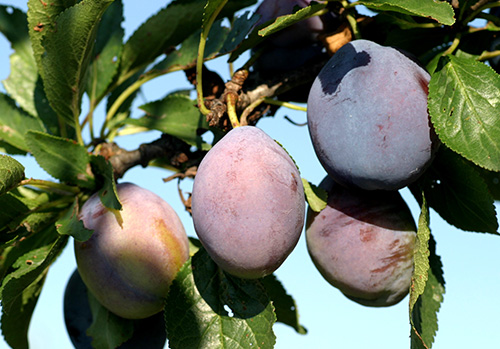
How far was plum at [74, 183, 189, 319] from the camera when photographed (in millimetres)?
1049

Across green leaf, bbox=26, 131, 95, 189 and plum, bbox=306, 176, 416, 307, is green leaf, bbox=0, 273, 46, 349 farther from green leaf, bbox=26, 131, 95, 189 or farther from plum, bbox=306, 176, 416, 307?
plum, bbox=306, 176, 416, 307

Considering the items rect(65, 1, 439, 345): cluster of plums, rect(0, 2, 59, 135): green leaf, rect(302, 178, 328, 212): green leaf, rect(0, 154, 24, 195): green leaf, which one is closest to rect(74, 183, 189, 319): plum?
rect(65, 1, 439, 345): cluster of plums

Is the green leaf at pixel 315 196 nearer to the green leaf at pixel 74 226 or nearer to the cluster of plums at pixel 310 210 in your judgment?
the cluster of plums at pixel 310 210

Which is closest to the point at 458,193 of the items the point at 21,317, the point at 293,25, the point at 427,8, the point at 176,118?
the point at 427,8

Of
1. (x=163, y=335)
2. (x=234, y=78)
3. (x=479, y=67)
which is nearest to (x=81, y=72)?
(x=234, y=78)

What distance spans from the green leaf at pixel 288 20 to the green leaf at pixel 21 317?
67cm

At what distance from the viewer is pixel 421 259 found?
36.6 inches

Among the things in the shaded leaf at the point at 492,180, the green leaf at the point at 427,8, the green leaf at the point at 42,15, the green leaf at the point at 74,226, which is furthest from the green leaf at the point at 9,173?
the shaded leaf at the point at 492,180

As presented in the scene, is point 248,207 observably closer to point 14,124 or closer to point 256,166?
point 256,166

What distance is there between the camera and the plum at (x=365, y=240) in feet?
3.37

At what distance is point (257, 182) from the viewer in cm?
84

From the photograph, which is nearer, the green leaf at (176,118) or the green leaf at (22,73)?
the green leaf at (176,118)

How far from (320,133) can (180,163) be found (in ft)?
1.24

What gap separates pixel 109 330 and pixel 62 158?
1.12 feet
